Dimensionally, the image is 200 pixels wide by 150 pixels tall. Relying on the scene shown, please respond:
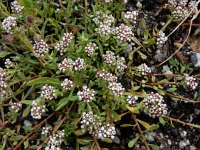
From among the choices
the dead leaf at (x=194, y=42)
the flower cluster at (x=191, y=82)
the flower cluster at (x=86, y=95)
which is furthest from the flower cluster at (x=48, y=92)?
the dead leaf at (x=194, y=42)

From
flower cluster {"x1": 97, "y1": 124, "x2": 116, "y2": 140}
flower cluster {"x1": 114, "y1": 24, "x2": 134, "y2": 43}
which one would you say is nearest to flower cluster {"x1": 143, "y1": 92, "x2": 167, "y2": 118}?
flower cluster {"x1": 97, "y1": 124, "x2": 116, "y2": 140}

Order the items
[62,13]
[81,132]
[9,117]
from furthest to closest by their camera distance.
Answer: [62,13], [9,117], [81,132]

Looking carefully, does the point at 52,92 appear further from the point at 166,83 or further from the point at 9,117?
the point at 166,83

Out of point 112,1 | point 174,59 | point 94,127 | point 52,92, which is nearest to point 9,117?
point 52,92

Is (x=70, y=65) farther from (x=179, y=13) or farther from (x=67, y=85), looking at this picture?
(x=179, y=13)

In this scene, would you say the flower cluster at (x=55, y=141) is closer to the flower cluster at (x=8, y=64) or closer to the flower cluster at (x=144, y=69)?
the flower cluster at (x=8, y=64)

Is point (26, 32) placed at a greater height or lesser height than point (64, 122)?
greater

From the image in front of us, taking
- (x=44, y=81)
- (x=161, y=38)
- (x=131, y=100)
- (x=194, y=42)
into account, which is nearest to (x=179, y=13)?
(x=161, y=38)
